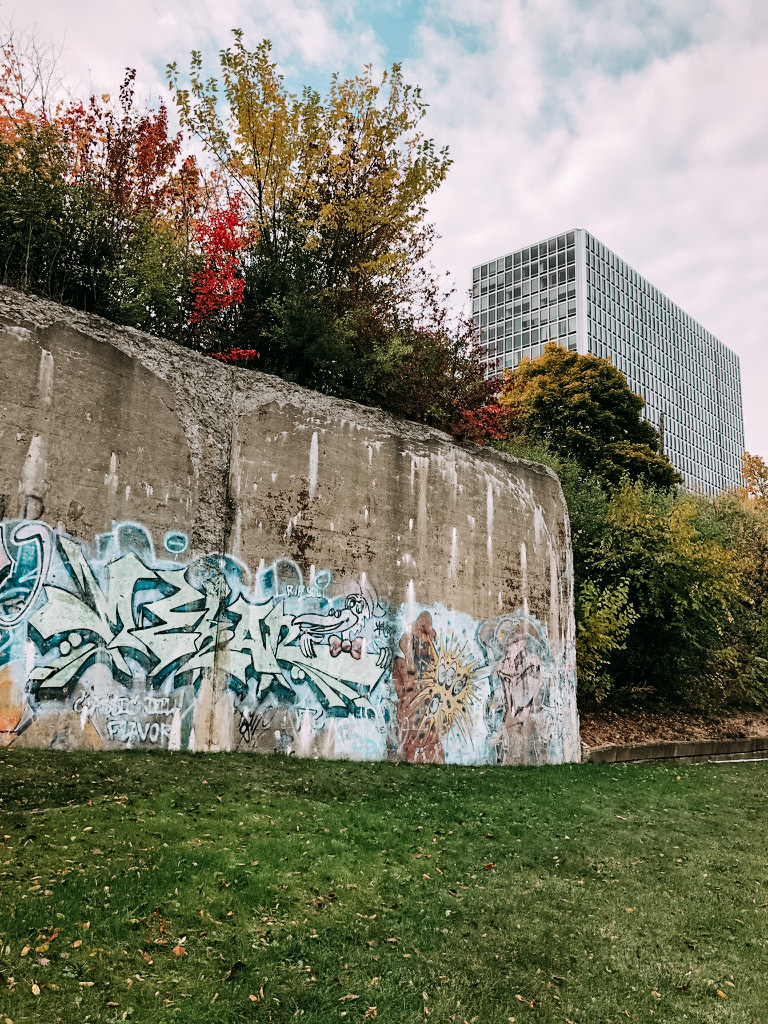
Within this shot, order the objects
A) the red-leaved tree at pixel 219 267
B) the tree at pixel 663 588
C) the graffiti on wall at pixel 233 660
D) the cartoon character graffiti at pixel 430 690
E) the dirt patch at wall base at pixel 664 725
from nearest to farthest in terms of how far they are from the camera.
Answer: the graffiti on wall at pixel 233 660, the cartoon character graffiti at pixel 430 690, the red-leaved tree at pixel 219 267, the dirt patch at wall base at pixel 664 725, the tree at pixel 663 588

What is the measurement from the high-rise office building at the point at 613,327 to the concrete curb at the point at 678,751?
211 ft

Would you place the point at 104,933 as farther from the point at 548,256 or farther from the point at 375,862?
the point at 548,256

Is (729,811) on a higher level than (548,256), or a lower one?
lower

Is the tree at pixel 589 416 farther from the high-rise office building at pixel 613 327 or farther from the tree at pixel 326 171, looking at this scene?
the high-rise office building at pixel 613 327

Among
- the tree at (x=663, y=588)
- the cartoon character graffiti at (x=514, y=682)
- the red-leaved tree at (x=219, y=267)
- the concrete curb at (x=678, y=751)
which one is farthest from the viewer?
the tree at (x=663, y=588)

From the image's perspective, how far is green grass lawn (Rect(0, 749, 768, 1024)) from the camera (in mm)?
3766

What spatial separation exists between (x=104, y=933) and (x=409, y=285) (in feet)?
46.4

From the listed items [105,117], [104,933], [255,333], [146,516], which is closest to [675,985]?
[104,933]

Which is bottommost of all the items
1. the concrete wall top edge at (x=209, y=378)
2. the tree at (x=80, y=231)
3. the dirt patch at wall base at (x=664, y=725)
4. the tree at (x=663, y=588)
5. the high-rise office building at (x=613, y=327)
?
the dirt patch at wall base at (x=664, y=725)

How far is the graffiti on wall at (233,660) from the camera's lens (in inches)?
284

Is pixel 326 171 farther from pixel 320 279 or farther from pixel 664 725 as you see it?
pixel 664 725

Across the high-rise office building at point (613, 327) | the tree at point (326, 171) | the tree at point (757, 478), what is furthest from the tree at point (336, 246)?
the high-rise office building at point (613, 327)

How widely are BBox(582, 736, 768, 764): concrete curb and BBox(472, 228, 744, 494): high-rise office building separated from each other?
6438 centimetres

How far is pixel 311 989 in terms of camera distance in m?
3.85
